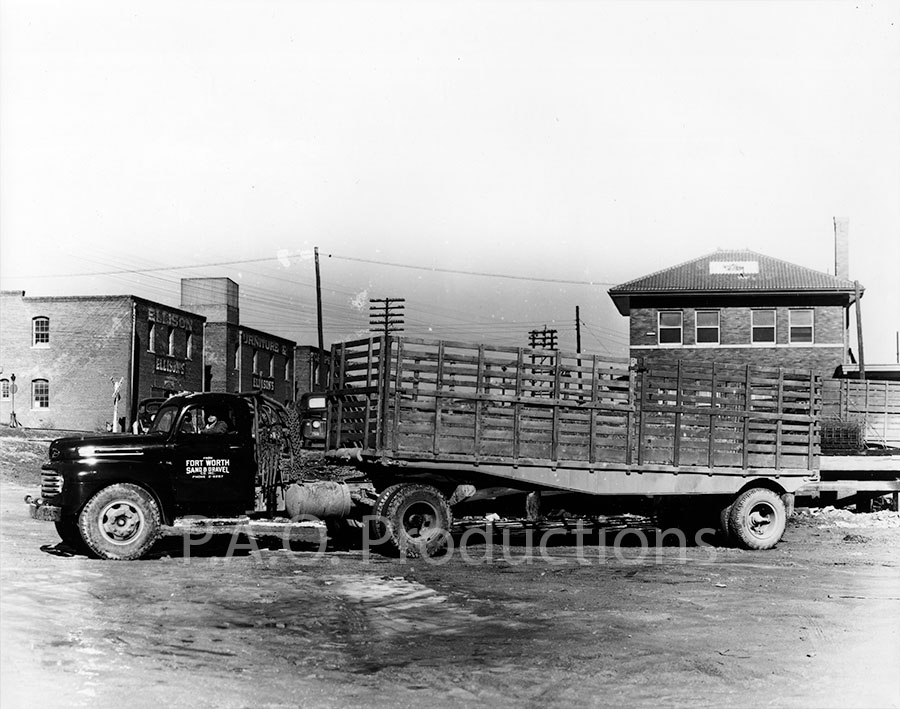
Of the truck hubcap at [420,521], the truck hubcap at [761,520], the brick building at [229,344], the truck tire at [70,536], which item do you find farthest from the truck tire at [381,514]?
the brick building at [229,344]

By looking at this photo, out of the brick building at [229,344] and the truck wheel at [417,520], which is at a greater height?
the brick building at [229,344]

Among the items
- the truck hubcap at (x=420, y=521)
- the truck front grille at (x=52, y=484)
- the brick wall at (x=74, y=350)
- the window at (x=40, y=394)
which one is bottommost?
the truck hubcap at (x=420, y=521)

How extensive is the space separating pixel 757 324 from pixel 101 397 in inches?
1153

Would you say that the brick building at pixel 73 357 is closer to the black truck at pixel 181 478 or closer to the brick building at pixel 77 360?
the brick building at pixel 77 360

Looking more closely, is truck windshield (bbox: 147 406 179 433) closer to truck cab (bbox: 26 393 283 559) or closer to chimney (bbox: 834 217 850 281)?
truck cab (bbox: 26 393 283 559)

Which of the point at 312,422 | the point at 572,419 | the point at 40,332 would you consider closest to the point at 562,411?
the point at 572,419

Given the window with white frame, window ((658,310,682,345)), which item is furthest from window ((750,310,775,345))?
window ((658,310,682,345))

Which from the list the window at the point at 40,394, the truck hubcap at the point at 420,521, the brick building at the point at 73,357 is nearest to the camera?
the truck hubcap at the point at 420,521

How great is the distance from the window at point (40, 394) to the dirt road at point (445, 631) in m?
35.8

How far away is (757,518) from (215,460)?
769 centimetres

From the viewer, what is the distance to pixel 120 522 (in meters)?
12.1

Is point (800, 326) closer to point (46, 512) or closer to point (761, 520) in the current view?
point (761, 520)

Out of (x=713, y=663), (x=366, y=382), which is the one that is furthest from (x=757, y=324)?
(x=713, y=663)

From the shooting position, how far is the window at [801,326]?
39531mm
